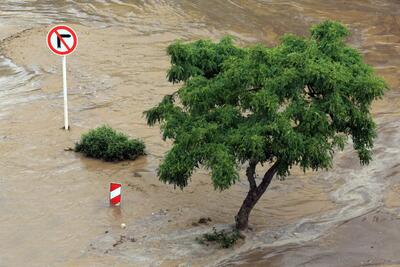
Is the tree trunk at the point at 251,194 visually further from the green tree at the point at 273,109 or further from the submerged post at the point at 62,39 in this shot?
the submerged post at the point at 62,39

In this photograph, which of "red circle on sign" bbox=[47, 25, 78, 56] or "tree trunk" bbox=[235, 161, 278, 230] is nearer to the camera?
"tree trunk" bbox=[235, 161, 278, 230]

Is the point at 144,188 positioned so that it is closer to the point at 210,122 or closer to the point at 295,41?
the point at 210,122

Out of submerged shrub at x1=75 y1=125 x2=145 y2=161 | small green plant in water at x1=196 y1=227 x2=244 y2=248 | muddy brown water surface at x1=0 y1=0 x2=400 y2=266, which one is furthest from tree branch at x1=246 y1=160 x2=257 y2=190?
submerged shrub at x1=75 y1=125 x2=145 y2=161

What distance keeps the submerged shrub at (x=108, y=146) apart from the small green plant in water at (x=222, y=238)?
11.7 feet

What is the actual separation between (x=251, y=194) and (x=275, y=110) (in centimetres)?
209

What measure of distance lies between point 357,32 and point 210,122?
56.6ft

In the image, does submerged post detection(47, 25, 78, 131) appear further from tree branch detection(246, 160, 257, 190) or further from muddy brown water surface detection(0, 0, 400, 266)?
tree branch detection(246, 160, 257, 190)

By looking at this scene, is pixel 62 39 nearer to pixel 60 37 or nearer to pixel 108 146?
pixel 60 37

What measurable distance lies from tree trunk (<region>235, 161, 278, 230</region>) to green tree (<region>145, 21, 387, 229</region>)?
0.16 m

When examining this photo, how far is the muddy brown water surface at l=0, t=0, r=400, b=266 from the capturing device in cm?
1149

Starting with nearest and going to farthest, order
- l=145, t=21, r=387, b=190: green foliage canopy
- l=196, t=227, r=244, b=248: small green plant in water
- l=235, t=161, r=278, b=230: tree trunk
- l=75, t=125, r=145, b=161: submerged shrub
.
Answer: l=145, t=21, r=387, b=190: green foliage canopy → l=235, t=161, r=278, b=230: tree trunk → l=196, t=227, r=244, b=248: small green plant in water → l=75, t=125, r=145, b=161: submerged shrub

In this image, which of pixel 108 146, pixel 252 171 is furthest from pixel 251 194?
pixel 108 146

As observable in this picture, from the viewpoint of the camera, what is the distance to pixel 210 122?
35.2 feet

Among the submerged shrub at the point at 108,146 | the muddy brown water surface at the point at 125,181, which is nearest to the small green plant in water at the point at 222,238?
the muddy brown water surface at the point at 125,181
